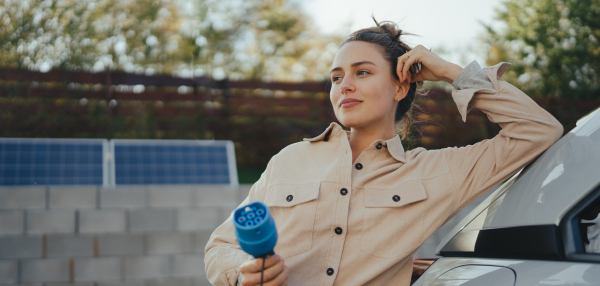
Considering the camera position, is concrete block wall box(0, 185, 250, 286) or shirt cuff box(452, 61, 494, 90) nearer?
shirt cuff box(452, 61, 494, 90)

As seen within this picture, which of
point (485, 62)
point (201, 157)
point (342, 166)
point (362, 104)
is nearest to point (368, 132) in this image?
point (362, 104)

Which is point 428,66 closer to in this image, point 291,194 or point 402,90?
point 402,90

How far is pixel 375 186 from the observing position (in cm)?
176

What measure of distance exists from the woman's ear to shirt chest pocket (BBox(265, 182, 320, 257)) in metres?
0.57

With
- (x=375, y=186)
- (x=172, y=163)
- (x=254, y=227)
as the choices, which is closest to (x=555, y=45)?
(x=172, y=163)

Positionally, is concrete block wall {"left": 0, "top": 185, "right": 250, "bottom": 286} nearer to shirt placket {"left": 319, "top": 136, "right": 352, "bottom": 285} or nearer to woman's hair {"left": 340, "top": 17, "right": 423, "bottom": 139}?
woman's hair {"left": 340, "top": 17, "right": 423, "bottom": 139}

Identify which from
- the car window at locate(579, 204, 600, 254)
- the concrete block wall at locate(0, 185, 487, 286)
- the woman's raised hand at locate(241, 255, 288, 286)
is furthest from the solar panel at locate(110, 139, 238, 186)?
the car window at locate(579, 204, 600, 254)

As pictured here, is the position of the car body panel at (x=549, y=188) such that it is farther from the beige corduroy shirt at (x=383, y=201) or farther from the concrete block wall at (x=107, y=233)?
the concrete block wall at (x=107, y=233)

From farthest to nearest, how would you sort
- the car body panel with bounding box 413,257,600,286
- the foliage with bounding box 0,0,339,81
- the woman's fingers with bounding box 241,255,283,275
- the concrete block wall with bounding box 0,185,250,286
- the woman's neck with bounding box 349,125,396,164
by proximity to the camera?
the foliage with bounding box 0,0,339,81 < the concrete block wall with bounding box 0,185,250,286 < the woman's neck with bounding box 349,125,396,164 < the woman's fingers with bounding box 241,255,283,275 < the car body panel with bounding box 413,257,600,286

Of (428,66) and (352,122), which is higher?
(428,66)

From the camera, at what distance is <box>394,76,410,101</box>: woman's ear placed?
2.09 meters

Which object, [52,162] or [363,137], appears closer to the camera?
[363,137]

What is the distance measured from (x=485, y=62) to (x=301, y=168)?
1040 cm

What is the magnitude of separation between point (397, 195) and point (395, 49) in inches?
26.6
